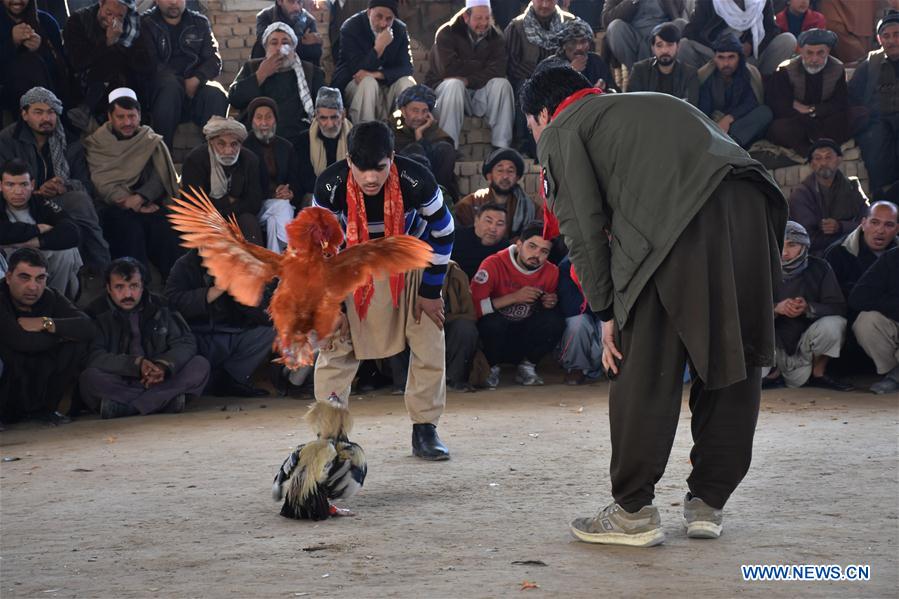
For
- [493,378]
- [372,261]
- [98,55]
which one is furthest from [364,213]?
[98,55]

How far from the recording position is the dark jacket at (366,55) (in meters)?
11.7

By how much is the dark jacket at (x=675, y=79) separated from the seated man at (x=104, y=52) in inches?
189

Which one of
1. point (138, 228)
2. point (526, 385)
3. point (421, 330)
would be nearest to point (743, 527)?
point (421, 330)

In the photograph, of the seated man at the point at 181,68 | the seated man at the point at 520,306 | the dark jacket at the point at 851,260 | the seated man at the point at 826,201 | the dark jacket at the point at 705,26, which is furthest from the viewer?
the dark jacket at the point at 705,26

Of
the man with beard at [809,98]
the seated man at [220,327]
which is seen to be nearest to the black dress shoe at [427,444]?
the seated man at [220,327]

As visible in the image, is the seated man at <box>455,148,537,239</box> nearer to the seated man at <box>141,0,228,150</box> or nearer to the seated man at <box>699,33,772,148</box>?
the seated man at <box>699,33,772,148</box>

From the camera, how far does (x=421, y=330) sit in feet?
20.7

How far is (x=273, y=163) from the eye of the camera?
10.5 metres

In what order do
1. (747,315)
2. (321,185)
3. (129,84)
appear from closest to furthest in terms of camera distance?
1. (747,315)
2. (321,185)
3. (129,84)

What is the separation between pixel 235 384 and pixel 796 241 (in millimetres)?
4702

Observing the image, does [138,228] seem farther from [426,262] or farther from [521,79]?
[426,262]

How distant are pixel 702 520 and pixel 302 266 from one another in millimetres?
1969

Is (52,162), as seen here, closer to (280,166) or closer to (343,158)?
(280,166)

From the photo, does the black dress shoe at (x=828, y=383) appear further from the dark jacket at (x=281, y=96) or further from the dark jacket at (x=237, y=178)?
the dark jacket at (x=281, y=96)
